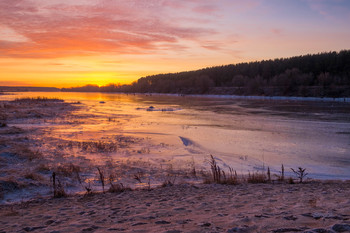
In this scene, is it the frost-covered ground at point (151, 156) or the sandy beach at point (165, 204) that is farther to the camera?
the frost-covered ground at point (151, 156)

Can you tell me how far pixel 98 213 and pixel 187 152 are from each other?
9132 millimetres

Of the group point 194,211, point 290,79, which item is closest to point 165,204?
point 194,211

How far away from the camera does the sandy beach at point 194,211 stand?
4.99 m

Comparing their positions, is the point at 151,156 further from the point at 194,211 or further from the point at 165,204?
the point at 194,211

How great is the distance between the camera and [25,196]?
26.2ft

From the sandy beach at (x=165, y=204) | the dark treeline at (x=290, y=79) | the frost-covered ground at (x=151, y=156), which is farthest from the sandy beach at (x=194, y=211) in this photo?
the dark treeline at (x=290, y=79)

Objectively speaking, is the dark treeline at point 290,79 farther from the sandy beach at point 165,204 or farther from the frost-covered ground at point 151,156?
the sandy beach at point 165,204

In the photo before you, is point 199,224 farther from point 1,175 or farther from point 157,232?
point 1,175

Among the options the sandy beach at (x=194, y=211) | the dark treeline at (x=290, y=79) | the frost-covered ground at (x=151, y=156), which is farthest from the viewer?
the dark treeline at (x=290, y=79)

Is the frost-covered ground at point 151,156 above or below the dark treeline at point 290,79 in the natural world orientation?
below

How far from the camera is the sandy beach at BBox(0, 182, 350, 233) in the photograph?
4994 millimetres

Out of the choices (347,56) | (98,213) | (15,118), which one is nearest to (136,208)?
(98,213)

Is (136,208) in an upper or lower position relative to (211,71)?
lower

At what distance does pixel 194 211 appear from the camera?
615 centimetres
